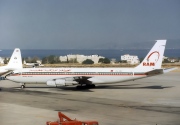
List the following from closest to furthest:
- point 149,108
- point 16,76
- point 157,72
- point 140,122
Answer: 1. point 140,122
2. point 149,108
3. point 157,72
4. point 16,76

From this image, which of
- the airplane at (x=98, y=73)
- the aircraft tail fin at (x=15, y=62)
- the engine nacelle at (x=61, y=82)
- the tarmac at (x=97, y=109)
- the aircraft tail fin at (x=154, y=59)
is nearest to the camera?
the tarmac at (x=97, y=109)

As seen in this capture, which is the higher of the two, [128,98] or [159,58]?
[159,58]

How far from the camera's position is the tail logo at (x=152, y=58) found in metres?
43.0

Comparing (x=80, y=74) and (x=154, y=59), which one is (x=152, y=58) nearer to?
(x=154, y=59)

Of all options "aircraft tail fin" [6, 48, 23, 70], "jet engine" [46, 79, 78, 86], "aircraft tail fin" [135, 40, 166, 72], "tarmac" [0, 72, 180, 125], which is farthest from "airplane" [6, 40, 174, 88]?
"tarmac" [0, 72, 180, 125]

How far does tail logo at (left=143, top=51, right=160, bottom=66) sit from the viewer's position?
43.0m

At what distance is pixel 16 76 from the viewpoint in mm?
44000

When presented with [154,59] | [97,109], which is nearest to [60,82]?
[154,59]

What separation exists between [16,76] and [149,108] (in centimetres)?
2152

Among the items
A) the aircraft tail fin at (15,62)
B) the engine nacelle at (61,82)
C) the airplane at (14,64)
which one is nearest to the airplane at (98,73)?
the engine nacelle at (61,82)

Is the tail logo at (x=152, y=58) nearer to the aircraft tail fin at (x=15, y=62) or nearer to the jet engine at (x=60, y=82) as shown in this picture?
the jet engine at (x=60, y=82)

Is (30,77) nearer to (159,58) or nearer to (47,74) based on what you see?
(47,74)

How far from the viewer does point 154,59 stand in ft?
141

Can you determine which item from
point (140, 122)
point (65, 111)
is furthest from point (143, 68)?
point (140, 122)
